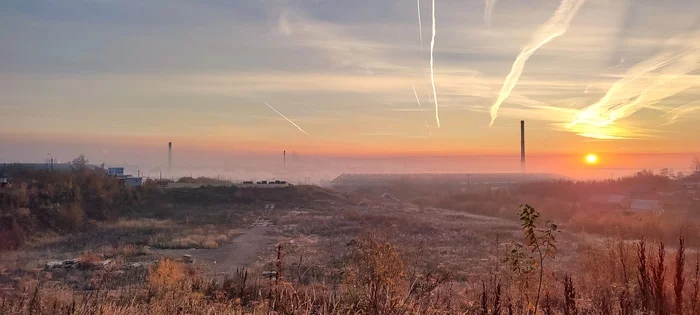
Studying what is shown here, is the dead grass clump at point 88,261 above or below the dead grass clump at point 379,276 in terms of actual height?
below

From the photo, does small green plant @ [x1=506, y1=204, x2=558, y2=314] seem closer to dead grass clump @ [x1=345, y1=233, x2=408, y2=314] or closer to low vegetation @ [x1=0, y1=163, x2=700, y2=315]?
low vegetation @ [x1=0, y1=163, x2=700, y2=315]

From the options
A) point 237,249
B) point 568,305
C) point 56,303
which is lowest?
point 237,249

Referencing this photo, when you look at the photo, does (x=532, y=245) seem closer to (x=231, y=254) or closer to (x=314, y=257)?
(x=314, y=257)

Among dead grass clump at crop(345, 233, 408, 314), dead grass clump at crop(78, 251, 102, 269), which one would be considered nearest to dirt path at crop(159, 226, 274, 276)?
dead grass clump at crop(78, 251, 102, 269)

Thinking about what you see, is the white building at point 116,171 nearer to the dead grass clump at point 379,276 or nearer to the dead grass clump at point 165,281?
the dead grass clump at point 165,281

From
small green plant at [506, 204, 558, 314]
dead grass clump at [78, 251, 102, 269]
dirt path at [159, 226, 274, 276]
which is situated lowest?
dirt path at [159, 226, 274, 276]

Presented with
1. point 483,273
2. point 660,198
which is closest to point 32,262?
point 483,273

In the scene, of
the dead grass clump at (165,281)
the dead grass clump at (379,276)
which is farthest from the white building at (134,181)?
the dead grass clump at (379,276)

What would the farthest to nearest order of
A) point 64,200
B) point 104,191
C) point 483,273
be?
point 104,191 < point 64,200 < point 483,273

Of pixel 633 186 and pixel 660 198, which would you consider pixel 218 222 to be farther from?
pixel 633 186
